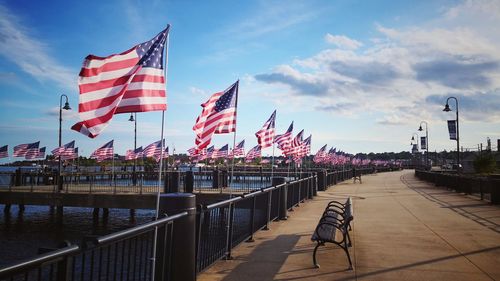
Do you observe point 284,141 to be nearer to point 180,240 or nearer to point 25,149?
point 180,240

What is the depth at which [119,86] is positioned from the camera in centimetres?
675

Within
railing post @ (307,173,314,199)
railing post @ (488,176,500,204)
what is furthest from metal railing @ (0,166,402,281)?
railing post @ (488,176,500,204)

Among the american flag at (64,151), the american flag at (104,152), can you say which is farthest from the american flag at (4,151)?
the american flag at (104,152)

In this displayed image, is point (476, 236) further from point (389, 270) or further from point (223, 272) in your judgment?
point (223, 272)

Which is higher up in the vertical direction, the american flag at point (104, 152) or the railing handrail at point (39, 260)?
the american flag at point (104, 152)

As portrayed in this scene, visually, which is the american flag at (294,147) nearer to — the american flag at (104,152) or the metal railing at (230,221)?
the metal railing at (230,221)

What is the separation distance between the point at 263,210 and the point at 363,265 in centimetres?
430

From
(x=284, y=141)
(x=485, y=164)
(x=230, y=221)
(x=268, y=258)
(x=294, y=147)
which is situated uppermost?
(x=284, y=141)

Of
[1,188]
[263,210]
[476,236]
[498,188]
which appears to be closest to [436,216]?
[476,236]

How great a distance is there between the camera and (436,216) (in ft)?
45.1

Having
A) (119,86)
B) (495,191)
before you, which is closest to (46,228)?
(119,86)

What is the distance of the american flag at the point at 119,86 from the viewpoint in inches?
258

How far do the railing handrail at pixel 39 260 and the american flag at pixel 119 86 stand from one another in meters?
3.17

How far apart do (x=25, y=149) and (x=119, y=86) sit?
1602 inches
